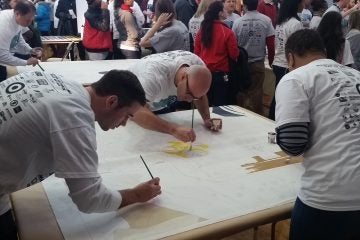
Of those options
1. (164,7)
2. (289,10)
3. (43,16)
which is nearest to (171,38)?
(164,7)

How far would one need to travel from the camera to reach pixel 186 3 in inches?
202

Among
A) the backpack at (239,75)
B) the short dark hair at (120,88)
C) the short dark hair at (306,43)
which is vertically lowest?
the backpack at (239,75)

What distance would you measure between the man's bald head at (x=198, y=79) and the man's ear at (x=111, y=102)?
0.85 m

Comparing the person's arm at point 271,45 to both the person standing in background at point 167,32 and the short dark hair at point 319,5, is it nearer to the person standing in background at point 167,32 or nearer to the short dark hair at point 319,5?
the short dark hair at point 319,5

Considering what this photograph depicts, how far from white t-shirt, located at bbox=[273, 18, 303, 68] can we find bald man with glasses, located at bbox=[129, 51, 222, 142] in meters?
1.53

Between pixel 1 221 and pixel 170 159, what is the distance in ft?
2.24

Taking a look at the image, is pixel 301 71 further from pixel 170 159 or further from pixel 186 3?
pixel 186 3

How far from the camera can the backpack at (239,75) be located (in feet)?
11.6

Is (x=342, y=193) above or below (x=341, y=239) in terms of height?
above

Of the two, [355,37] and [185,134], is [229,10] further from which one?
[185,134]

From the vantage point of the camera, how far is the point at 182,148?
182 cm

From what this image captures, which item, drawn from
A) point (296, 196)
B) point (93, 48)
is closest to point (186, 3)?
point (93, 48)

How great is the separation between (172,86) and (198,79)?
0.20 meters

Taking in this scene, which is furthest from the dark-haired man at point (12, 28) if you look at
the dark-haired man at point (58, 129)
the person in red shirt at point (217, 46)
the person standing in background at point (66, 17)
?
the person standing in background at point (66, 17)
